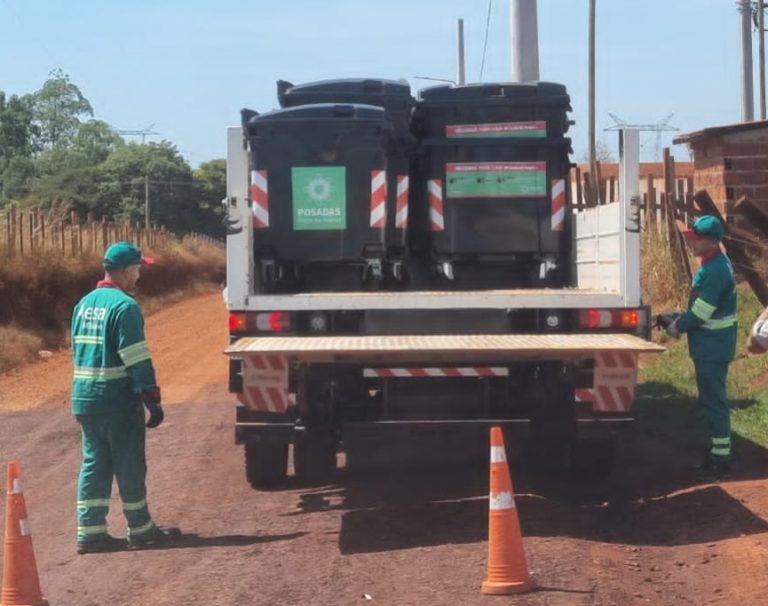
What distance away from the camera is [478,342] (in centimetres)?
792

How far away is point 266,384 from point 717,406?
322 centimetres

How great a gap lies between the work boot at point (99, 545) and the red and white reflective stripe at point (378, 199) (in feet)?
10.0

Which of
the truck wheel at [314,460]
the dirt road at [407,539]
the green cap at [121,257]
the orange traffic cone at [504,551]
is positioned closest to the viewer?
the orange traffic cone at [504,551]

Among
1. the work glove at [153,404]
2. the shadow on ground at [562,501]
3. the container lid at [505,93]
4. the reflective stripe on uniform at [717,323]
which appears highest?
the container lid at [505,93]

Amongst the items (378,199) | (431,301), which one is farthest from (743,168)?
(431,301)

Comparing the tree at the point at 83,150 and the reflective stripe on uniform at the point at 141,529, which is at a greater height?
the tree at the point at 83,150

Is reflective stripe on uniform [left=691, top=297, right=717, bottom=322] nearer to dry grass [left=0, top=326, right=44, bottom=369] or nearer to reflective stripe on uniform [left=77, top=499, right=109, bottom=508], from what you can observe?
reflective stripe on uniform [left=77, top=499, right=109, bottom=508]

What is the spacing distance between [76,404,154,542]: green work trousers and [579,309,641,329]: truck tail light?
9.64 ft

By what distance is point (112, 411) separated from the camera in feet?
25.9

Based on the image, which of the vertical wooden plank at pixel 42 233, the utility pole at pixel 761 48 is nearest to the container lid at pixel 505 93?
the vertical wooden plank at pixel 42 233

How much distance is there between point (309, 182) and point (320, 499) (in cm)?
230

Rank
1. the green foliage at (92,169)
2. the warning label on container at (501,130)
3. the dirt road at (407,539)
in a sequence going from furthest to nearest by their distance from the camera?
the green foliage at (92,169)
the warning label on container at (501,130)
the dirt road at (407,539)

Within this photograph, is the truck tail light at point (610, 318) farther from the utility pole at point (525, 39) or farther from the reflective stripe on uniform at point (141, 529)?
the utility pole at point (525, 39)

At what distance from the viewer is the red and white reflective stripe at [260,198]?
945 cm
